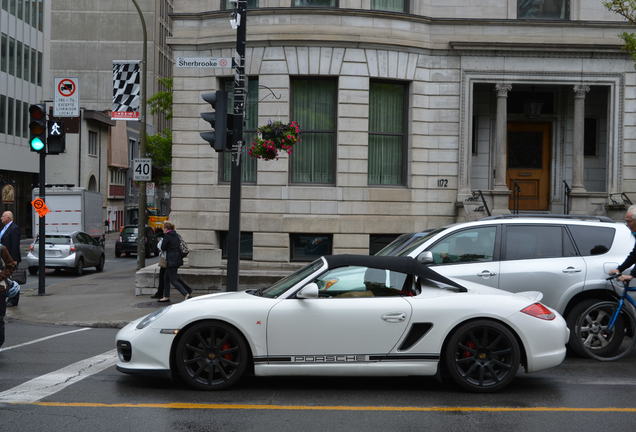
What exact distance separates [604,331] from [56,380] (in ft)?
20.9

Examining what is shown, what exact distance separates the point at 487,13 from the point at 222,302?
15206mm

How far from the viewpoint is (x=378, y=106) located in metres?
20.5

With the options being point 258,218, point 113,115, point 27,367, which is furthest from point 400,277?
point 113,115

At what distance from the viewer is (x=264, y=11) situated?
20.2 metres

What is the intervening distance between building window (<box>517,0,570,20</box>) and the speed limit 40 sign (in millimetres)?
10823

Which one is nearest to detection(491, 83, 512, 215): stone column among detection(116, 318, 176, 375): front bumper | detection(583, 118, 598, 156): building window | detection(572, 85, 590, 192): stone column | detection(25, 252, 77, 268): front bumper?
detection(572, 85, 590, 192): stone column

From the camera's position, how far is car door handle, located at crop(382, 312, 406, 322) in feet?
26.1

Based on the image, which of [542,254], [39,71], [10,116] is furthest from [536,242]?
[39,71]

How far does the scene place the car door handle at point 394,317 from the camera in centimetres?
795

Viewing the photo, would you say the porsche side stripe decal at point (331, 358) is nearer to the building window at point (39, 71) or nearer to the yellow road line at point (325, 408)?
the yellow road line at point (325, 408)

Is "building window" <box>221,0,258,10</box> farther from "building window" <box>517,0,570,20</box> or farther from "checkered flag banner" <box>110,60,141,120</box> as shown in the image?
"building window" <box>517,0,570,20</box>

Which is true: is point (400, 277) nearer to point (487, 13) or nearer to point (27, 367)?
point (27, 367)

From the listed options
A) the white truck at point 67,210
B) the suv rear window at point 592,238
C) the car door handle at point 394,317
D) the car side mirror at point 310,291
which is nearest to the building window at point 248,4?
the suv rear window at point 592,238

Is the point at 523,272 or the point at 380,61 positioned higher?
the point at 380,61
